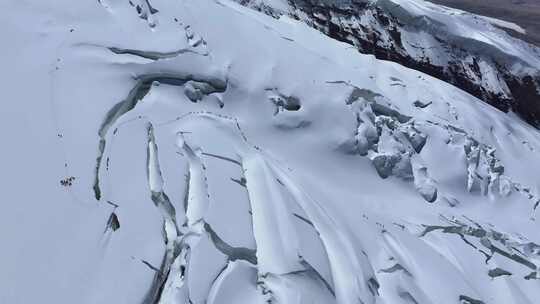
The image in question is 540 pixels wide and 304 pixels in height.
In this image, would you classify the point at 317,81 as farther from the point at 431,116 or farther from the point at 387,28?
the point at 387,28

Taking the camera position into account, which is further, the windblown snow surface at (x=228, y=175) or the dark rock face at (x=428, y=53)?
the dark rock face at (x=428, y=53)

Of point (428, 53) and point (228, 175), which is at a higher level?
point (228, 175)

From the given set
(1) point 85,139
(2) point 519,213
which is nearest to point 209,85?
(1) point 85,139

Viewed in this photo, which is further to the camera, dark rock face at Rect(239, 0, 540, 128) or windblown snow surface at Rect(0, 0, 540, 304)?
dark rock face at Rect(239, 0, 540, 128)

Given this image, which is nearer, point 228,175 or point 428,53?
point 228,175
